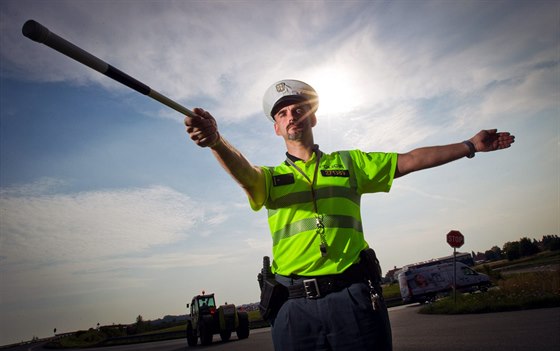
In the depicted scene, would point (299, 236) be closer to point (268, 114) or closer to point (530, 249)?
point (268, 114)

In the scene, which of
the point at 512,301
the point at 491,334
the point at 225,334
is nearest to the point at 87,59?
the point at 491,334

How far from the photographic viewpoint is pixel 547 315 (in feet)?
28.9

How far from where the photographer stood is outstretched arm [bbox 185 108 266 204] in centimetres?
199

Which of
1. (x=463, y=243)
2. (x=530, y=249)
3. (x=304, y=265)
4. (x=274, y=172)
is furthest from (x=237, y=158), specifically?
(x=530, y=249)

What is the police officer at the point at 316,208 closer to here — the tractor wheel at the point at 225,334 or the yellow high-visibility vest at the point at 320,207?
the yellow high-visibility vest at the point at 320,207

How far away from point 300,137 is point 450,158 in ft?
3.68

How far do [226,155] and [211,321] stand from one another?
15057 mm

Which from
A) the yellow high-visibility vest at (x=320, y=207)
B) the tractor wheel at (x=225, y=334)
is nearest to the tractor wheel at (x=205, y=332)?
the tractor wheel at (x=225, y=334)

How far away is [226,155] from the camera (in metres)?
2.18

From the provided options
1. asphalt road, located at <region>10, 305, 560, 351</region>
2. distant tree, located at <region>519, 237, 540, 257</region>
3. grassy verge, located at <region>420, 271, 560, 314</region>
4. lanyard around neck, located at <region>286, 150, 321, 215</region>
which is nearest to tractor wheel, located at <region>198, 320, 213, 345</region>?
asphalt road, located at <region>10, 305, 560, 351</region>

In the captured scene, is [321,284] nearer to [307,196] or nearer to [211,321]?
[307,196]

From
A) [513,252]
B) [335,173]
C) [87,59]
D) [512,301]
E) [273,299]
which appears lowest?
[513,252]

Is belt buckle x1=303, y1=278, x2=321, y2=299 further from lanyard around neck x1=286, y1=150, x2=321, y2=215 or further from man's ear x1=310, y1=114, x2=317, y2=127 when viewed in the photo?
man's ear x1=310, y1=114, x2=317, y2=127

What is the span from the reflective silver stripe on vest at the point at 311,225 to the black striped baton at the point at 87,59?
98 cm
